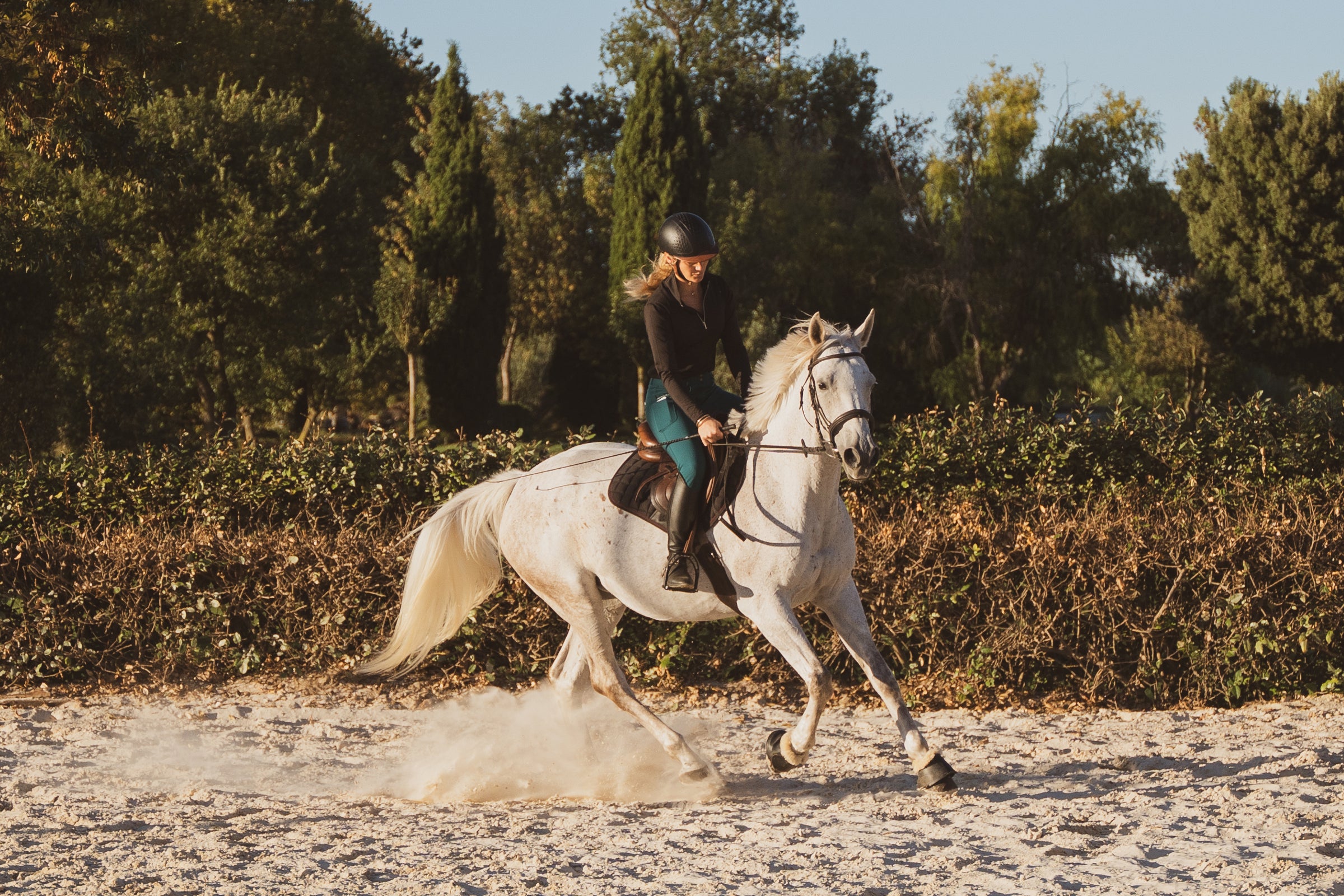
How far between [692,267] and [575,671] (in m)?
2.08

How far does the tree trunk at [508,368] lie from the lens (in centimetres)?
3812

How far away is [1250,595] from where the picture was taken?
6.94 m

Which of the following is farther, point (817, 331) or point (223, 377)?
point (223, 377)

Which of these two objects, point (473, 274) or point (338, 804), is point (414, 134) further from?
point (338, 804)

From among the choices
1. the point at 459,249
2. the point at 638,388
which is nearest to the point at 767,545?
the point at 459,249

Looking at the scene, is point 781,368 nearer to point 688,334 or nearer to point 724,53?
point 688,334

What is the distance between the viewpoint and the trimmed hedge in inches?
277

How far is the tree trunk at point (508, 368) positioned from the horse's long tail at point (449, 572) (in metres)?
30.9

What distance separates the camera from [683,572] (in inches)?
211

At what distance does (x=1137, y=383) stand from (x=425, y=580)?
32295 millimetres

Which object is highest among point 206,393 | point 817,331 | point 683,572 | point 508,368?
point 508,368

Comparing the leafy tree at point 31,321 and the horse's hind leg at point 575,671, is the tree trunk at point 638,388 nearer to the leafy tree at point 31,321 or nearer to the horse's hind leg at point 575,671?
the leafy tree at point 31,321

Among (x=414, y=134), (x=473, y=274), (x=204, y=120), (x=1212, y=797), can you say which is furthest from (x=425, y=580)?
(x=414, y=134)

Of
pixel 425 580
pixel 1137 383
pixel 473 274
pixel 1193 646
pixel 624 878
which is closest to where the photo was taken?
pixel 624 878
